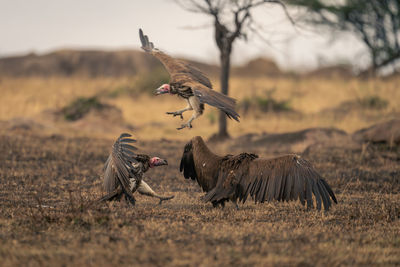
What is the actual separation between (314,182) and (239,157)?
0.93 m

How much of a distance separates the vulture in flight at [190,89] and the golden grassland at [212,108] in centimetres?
843

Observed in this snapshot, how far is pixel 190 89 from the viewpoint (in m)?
6.39

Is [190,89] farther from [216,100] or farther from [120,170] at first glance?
[120,170]

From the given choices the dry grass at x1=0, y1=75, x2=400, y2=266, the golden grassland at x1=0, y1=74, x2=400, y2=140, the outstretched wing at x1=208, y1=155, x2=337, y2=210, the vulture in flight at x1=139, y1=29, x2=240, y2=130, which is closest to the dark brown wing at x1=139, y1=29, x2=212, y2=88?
the vulture in flight at x1=139, y1=29, x2=240, y2=130

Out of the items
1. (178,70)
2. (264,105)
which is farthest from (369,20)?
(178,70)

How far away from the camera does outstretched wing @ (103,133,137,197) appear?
5.90 m

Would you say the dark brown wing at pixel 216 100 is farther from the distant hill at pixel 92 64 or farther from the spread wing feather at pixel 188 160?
the distant hill at pixel 92 64

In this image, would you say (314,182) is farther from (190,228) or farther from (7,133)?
(7,133)

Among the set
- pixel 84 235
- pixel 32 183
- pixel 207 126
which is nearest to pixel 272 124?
pixel 207 126

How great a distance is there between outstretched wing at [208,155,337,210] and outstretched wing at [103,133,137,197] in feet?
3.57

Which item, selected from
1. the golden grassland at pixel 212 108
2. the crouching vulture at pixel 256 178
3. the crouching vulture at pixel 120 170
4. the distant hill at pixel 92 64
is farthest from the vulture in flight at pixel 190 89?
the distant hill at pixel 92 64

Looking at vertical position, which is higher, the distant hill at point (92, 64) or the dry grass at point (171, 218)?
the distant hill at point (92, 64)

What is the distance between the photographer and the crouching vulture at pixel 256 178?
579 centimetres

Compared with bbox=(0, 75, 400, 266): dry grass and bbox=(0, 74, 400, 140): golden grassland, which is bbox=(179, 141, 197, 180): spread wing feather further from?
bbox=(0, 74, 400, 140): golden grassland
